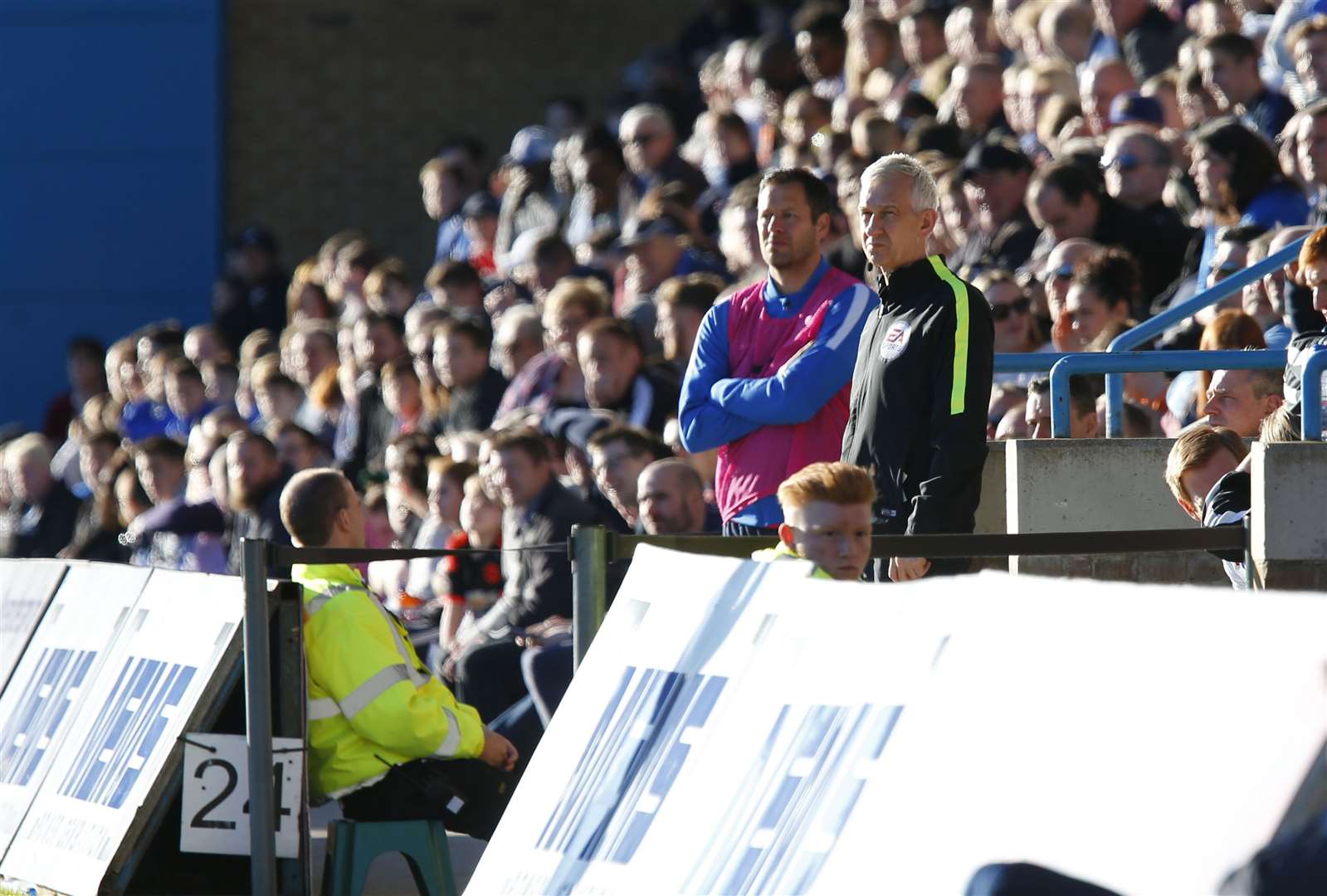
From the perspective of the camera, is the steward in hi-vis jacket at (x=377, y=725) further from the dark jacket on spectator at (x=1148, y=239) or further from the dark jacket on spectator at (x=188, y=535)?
the dark jacket on spectator at (x=188, y=535)

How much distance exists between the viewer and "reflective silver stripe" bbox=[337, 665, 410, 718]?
633cm

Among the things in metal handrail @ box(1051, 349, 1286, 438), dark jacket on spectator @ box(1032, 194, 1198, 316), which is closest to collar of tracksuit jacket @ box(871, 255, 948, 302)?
metal handrail @ box(1051, 349, 1286, 438)

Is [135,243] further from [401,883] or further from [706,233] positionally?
[401,883]

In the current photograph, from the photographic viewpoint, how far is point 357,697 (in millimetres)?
6328

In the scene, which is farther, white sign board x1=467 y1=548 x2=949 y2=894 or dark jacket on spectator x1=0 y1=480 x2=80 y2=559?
dark jacket on spectator x1=0 y1=480 x2=80 y2=559

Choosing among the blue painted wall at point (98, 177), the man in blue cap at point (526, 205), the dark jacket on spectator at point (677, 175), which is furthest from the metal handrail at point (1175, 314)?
the blue painted wall at point (98, 177)

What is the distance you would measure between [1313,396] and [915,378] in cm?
110

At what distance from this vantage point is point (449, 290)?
13.7 metres

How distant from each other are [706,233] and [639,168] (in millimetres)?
1154

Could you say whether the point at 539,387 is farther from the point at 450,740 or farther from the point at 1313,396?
Result: the point at 1313,396

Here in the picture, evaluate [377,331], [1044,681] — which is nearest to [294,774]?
[1044,681]

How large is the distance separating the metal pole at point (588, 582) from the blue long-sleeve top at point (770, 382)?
115cm

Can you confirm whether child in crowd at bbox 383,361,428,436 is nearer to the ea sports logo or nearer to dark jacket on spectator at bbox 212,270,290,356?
dark jacket on spectator at bbox 212,270,290,356

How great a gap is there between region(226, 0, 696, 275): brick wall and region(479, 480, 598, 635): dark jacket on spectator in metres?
12.1
